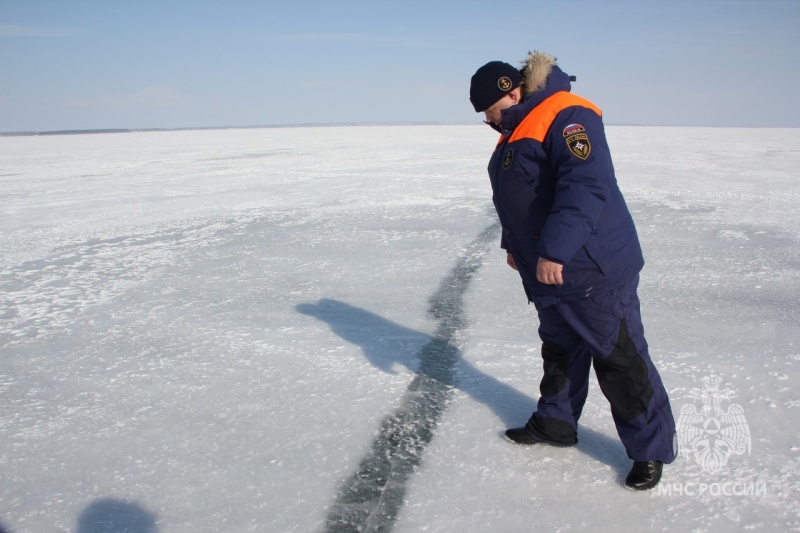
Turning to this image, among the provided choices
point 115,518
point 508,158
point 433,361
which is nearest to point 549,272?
point 508,158

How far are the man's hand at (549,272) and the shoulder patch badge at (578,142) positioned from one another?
0.29 meters

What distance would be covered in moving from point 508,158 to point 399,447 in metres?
0.93

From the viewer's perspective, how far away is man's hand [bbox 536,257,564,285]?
169cm

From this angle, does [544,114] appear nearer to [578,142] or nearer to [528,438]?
[578,142]

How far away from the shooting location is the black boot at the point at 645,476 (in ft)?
5.65

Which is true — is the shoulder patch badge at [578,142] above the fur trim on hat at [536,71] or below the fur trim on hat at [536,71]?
below

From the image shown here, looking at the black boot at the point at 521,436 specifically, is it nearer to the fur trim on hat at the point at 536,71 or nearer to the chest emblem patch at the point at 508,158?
the chest emblem patch at the point at 508,158

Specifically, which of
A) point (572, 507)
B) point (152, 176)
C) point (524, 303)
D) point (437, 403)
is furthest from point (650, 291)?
point (152, 176)

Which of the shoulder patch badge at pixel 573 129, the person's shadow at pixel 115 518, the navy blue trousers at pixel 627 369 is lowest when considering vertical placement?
the person's shadow at pixel 115 518

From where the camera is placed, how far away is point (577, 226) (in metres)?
1.64

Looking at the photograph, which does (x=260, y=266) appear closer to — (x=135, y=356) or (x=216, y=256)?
(x=216, y=256)

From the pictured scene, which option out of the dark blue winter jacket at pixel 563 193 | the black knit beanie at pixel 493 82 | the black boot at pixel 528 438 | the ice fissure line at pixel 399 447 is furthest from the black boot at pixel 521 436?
the black knit beanie at pixel 493 82

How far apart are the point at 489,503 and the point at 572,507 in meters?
0.22

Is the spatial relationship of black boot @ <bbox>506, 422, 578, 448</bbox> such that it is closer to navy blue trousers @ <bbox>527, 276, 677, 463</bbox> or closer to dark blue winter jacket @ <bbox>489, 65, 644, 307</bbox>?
navy blue trousers @ <bbox>527, 276, 677, 463</bbox>
